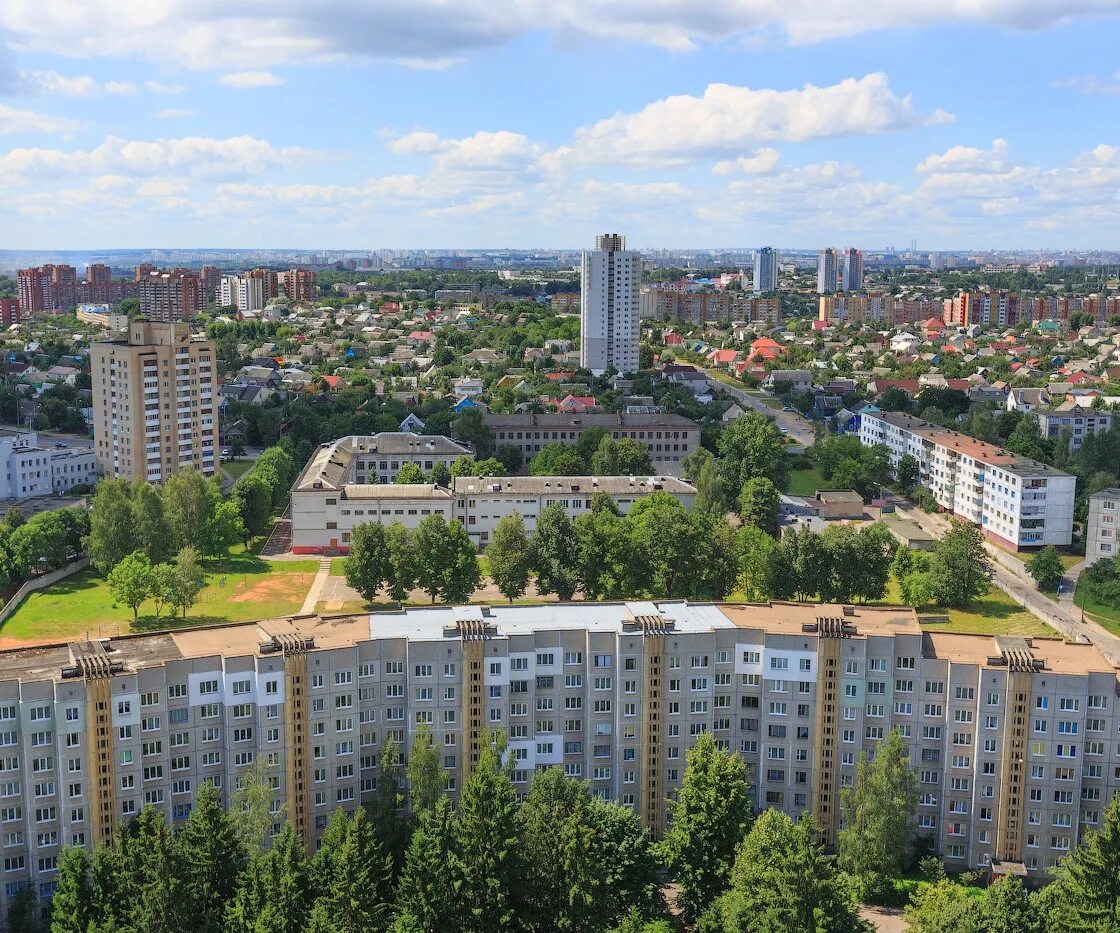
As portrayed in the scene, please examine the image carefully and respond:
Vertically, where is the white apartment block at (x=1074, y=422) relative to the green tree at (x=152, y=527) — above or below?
above

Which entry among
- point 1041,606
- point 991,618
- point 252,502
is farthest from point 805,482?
point 252,502

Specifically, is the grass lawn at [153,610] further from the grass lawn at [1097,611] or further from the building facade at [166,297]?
the building facade at [166,297]

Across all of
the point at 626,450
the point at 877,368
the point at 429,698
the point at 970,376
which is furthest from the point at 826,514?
the point at 877,368

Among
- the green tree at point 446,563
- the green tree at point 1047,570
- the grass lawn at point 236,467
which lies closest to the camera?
the green tree at point 446,563

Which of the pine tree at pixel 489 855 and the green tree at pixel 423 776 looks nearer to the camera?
the pine tree at pixel 489 855

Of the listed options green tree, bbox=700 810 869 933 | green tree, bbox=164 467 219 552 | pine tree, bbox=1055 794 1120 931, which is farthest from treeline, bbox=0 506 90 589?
pine tree, bbox=1055 794 1120 931

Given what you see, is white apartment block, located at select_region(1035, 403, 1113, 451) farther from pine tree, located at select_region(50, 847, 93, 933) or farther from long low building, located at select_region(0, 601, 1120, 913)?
pine tree, located at select_region(50, 847, 93, 933)

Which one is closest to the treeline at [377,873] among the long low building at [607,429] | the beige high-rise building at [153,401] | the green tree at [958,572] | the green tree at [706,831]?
the green tree at [706,831]
